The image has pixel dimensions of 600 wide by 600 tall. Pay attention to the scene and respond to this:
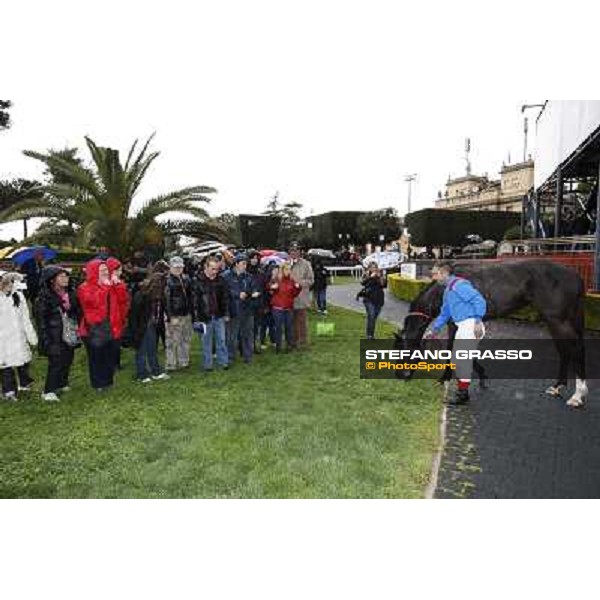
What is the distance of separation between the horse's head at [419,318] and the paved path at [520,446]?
0.64 m

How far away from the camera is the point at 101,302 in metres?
6.14

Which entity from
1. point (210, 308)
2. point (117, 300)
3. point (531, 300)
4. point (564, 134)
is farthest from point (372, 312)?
point (564, 134)

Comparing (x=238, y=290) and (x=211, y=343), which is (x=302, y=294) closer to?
(x=238, y=290)

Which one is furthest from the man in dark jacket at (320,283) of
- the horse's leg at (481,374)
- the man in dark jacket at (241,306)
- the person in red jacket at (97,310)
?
the person in red jacket at (97,310)

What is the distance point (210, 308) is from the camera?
7188 mm

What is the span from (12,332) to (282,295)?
4.01m

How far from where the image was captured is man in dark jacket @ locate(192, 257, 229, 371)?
7164 millimetres

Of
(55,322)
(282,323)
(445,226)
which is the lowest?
(282,323)

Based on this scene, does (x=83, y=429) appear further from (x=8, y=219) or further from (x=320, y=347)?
(x=8, y=219)

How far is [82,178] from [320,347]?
6.43m

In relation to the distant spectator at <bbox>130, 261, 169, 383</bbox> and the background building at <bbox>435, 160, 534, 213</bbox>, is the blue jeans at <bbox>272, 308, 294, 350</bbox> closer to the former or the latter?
the distant spectator at <bbox>130, 261, 169, 383</bbox>

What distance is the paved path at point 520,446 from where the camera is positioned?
3.78 m

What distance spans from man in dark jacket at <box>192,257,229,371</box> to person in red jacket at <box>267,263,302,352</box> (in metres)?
1.24

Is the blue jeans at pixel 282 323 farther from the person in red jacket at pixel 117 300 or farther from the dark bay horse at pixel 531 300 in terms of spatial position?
the person in red jacket at pixel 117 300
